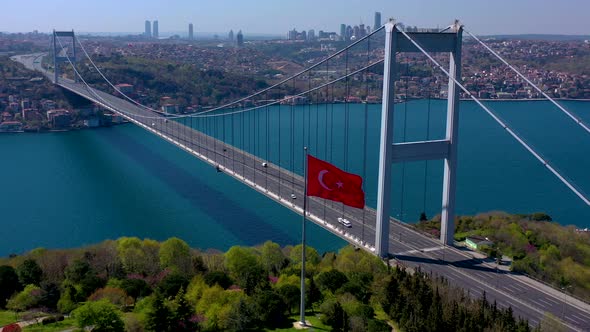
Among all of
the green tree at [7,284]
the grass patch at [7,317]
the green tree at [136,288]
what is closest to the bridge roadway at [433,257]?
the green tree at [136,288]

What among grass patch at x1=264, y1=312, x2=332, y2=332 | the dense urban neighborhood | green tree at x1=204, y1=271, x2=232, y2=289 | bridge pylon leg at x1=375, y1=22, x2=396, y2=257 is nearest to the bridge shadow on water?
bridge pylon leg at x1=375, y1=22, x2=396, y2=257

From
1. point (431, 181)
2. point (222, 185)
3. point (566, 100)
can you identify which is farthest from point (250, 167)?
point (566, 100)

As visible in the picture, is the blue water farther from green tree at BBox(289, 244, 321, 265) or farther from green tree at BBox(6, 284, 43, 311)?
green tree at BBox(6, 284, 43, 311)

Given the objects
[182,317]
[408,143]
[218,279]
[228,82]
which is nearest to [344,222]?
[408,143]

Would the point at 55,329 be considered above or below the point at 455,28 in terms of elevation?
below

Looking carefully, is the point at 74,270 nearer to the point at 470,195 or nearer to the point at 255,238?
the point at 255,238

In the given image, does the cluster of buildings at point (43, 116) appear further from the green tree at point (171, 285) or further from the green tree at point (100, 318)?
the green tree at point (100, 318)

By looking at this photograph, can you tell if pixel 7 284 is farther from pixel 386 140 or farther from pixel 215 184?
pixel 215 184

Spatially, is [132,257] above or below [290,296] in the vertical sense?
below
